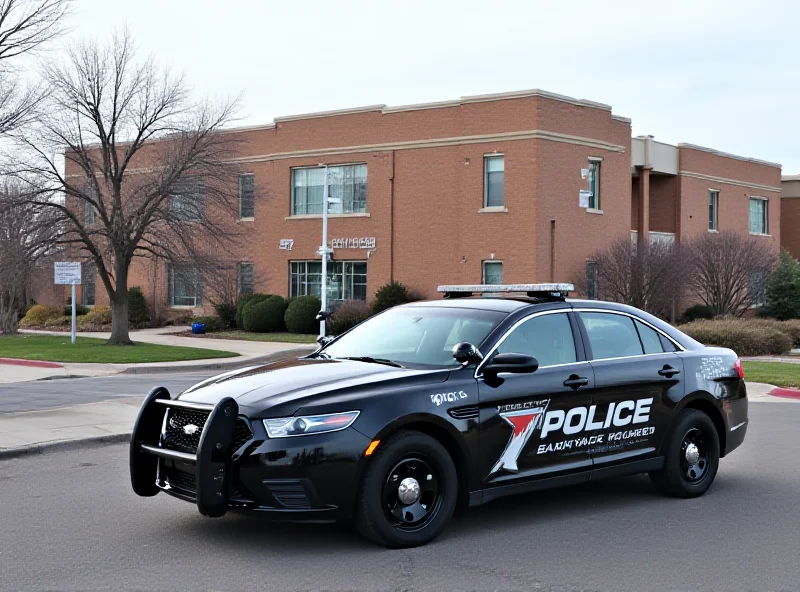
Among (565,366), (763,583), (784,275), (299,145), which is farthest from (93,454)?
(784,275)

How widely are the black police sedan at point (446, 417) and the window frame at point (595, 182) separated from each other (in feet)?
96.2

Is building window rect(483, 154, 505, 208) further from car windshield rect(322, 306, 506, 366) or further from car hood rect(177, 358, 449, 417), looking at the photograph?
car hood rect(177, 358, 449, 417)

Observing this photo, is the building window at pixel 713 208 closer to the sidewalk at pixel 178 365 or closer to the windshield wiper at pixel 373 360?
the sidewalk at pixel 178 365

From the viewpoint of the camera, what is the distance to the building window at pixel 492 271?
35.8 m

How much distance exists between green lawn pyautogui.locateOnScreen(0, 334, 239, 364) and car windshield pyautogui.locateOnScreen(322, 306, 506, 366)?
17473 mm

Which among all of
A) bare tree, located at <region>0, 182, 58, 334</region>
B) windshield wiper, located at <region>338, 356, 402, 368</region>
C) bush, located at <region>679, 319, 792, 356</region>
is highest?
bare tree, located at <region>0, 182, 58, 334</region>

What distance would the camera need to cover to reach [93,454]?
1070cm

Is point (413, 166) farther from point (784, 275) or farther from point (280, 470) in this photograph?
point (280, 470)

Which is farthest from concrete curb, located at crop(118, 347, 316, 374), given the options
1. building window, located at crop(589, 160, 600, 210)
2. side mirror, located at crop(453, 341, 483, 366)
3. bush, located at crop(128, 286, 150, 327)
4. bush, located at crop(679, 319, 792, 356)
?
building window, located at crop(589, 160, 600, 210)

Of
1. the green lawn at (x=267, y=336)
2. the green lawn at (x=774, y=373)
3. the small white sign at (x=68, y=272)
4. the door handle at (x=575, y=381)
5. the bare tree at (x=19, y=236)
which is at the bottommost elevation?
the green lawn at (x=267, y=336)

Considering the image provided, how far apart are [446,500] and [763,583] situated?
199 cm

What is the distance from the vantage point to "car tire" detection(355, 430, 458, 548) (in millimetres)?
6273

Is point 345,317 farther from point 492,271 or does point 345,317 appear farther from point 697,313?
point 697,313

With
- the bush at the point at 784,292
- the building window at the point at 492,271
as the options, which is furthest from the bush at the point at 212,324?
Result: the bush at the point at 784,292
